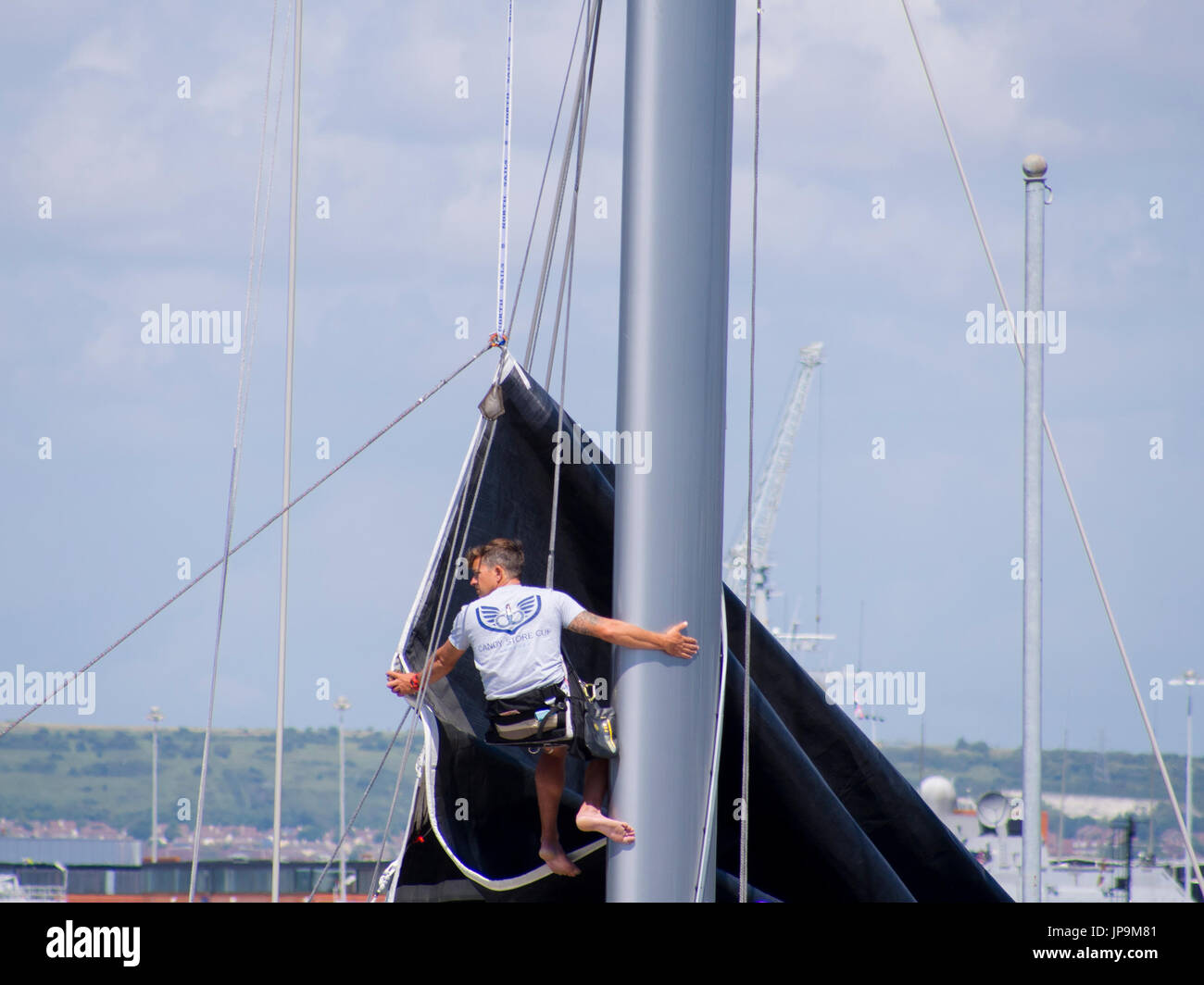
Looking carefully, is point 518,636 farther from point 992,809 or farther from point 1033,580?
point 992,809

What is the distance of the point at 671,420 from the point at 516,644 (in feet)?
3.90

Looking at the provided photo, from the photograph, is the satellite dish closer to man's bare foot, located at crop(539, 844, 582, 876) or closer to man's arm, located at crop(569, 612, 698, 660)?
man's bare foot, located at crop(539, 844, 582, 876)

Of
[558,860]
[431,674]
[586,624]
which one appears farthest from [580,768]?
[586,624]

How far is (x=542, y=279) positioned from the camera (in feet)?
20.3

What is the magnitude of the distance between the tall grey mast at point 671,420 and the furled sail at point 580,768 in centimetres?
86

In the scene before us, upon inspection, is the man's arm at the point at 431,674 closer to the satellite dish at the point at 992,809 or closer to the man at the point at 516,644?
the man at the point at 516,644

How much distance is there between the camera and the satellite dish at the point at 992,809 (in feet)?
96.7

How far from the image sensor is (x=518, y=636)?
5.52m

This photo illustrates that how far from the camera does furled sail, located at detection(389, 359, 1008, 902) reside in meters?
5.77

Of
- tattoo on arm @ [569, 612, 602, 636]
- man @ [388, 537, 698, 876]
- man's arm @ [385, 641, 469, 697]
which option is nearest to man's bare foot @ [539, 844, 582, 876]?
man @ [388, 537, 698, 876]

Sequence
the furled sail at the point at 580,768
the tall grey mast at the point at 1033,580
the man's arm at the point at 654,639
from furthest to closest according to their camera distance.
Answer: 1. the tall grey mast at the point at 1033,580
2. the furled sail at the point at 580,768
3. the man's arm at the point at 654,639

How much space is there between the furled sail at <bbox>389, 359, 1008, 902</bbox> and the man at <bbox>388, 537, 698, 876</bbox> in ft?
0.35

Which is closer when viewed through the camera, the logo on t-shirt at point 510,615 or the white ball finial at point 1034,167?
the logo on t-shirt at point 510,615

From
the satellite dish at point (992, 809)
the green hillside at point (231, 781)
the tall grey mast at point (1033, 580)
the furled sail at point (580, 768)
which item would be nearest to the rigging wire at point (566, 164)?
the furled sail at point (580, 768)
